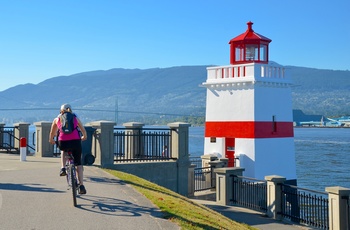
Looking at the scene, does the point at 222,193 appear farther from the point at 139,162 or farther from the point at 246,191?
the point at 139,162

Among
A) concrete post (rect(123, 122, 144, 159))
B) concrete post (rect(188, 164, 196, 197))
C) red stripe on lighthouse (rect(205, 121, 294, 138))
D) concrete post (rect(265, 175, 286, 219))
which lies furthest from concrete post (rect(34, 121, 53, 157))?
red stripe on lighthouse (rect(205, 121, 294, 138))

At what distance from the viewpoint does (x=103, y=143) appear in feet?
53.6

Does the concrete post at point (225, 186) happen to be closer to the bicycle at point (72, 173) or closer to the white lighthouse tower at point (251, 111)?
the white lighthouse tower at point (251, 111)

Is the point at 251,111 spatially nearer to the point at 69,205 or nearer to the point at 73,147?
the point at 73,147

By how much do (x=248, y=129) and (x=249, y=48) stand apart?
5.11 meters

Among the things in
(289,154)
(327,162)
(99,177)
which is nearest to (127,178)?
(99,177)

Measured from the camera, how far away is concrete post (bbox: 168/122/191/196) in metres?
18.5

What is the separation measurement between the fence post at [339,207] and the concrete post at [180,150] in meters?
5.96

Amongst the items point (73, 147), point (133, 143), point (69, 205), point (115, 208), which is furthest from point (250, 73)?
point (69, 205)

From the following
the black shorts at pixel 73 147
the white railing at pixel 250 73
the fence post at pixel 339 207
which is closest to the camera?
the black shorts at pixel 73 147

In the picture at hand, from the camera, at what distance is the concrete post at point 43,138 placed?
1961 cm

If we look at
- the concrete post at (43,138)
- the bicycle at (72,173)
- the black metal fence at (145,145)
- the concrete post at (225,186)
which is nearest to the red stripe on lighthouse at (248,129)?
the concrete post at (225,186)

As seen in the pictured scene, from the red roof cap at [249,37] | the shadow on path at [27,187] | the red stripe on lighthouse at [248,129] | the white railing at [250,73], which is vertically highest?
the red roof cap at [249,37]

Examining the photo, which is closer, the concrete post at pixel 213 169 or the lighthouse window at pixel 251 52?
the concrete post at pixel 213 169
